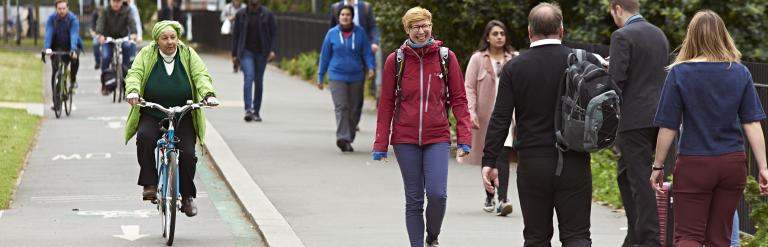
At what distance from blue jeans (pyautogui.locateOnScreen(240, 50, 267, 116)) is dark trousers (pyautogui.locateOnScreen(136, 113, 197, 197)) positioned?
1009 cm

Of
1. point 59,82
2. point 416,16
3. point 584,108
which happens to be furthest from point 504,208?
point 59,82

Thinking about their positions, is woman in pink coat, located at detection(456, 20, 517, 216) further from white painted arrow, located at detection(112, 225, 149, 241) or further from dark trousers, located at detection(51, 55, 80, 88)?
dark trousers, located at detection(51, 55, 80, 88)

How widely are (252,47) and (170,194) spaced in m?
10.9

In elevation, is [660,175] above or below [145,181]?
above

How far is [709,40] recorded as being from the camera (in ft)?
27.7

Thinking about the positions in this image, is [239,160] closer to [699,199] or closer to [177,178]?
[177,178]

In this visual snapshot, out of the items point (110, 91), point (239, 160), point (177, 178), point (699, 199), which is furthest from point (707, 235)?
point (110, 91)

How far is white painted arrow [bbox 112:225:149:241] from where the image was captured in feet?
38.1

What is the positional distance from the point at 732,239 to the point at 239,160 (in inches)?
311

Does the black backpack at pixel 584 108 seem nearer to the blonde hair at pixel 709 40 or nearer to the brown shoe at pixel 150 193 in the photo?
the blonde hair at pixel 709 40

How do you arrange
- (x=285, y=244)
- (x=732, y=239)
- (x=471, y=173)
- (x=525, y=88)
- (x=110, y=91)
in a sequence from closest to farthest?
(x=525, y=88) < (x=732, y=239) < (x=285, y=244) < (x=471, y=173) < (x=110, y=91)

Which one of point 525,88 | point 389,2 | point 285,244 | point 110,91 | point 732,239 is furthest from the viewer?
point 110,91

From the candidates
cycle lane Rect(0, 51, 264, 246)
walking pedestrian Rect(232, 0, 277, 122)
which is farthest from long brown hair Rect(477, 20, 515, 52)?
walking pedestrian Rect(232, 0, 277, 122)

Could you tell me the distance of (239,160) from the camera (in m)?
16.8
